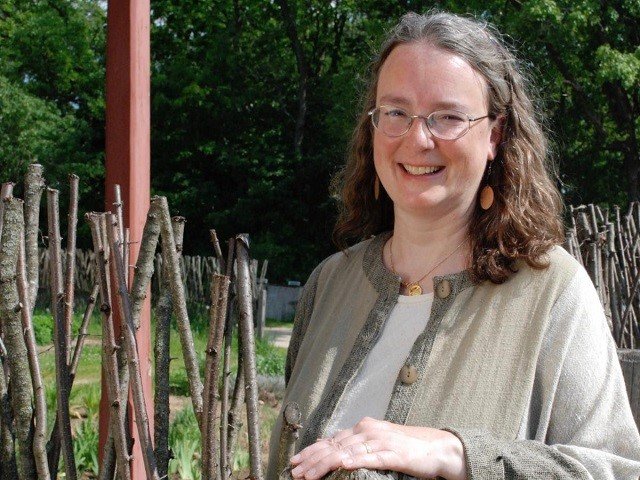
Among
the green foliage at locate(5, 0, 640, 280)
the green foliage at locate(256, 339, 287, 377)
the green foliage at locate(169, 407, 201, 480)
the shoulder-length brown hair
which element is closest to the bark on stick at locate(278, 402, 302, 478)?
the shoulder-length brown hair

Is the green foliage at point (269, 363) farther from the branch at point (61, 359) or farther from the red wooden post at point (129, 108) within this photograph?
the branch at point (61, 359)

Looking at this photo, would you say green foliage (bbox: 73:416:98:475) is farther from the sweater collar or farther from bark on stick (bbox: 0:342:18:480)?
the sweater collar

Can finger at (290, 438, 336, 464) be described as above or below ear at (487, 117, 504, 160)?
below

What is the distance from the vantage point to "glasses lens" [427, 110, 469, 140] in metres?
1.72

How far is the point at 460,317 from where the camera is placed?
1713 millimetres

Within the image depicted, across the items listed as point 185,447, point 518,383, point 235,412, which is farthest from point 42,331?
point 518,383

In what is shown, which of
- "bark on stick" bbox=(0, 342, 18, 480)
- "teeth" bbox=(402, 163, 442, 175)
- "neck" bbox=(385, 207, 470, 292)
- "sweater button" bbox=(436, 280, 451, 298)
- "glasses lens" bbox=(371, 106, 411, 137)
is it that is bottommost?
"bark on stick" bbox=(0, 342, 18, 480)

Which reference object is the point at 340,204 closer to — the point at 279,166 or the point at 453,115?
the point at 453,115

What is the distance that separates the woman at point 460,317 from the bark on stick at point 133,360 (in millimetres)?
302

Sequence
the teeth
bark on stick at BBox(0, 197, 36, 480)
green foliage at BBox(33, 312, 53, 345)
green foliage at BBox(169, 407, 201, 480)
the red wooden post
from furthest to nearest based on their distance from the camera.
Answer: green foliage at BBox(33, 312, 53, 345) < green foliage at BBox(169, 407, 201, 480) < the red wooden post < bark on stick at BBox(0, 197, 36, 480) < the teeth

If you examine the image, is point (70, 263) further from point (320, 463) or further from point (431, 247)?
point (320, 463)

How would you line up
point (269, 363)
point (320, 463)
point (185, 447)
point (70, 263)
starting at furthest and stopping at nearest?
1. point (269, 363)
2. point (185, 447)
3. point (70, 263)
4. point (320, 463)

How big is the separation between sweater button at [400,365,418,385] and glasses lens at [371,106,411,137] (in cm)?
45

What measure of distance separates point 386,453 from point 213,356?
25.0 inches
